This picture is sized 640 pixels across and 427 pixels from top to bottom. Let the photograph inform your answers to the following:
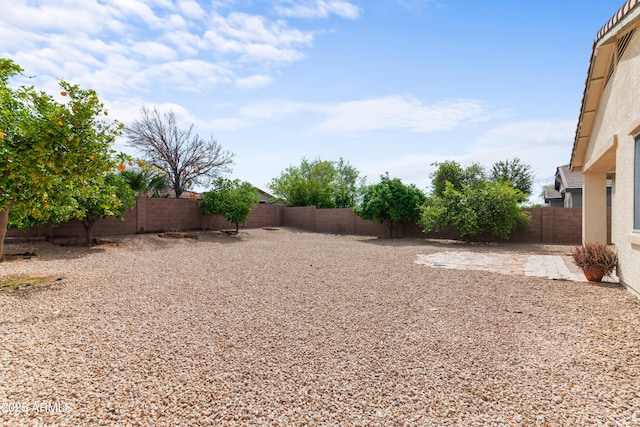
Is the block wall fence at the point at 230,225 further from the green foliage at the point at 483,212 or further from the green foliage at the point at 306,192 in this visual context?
the green foliage at the point at 306,192

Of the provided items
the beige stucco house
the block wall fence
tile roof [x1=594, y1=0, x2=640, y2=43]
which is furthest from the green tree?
tile roof [x1=594, y1=0, x2=640, y2=43]

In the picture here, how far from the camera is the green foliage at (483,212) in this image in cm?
1314

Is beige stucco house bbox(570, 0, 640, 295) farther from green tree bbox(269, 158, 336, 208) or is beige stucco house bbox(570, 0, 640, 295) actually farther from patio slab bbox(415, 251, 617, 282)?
green tree bbox(269, 158, 336, 208)

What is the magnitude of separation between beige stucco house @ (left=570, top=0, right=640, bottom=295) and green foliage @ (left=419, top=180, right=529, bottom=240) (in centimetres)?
505

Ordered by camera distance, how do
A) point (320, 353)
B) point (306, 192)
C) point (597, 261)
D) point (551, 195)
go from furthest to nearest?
point (551, 195), point (306, 192), point (597, 261), point (320, 353)

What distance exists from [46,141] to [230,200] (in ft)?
34.4

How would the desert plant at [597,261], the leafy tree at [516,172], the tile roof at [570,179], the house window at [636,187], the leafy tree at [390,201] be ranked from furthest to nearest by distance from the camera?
the leafy tree at [516,172] → the tile roof at [570,179] → the leafy tree at [390,201] → the desert plant at [597,261] → the house window at [636,187]

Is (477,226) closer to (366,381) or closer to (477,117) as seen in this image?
(477,117)

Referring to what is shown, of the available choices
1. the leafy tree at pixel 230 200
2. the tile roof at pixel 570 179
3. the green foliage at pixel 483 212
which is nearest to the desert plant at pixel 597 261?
the green foliage at pixel 483 212

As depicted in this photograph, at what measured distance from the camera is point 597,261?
239 inches

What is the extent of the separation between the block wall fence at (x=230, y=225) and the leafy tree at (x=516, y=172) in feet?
60.8

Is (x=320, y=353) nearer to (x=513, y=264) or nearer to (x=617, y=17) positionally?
(x=617, y=17)

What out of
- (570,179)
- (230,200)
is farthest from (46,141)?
(570,179)

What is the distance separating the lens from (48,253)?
9.62 metres
